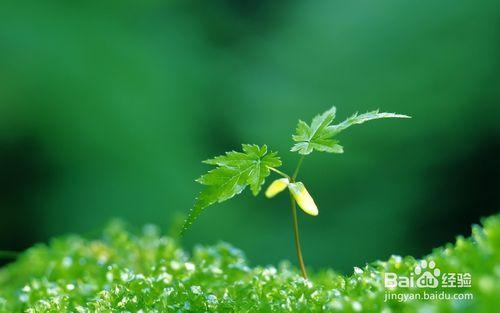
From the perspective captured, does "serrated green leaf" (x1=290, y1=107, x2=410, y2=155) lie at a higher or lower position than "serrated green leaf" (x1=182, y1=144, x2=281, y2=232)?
higher

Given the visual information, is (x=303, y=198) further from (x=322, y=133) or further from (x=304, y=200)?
(x=322, y=133)

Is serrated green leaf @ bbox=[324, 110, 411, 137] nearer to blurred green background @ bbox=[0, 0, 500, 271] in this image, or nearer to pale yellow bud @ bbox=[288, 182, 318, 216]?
pale yellow bud @ bbox=[288, 182, 318, 216]

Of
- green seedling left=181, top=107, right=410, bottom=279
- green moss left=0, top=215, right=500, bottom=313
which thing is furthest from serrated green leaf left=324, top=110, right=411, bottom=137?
green moss left=0, top=215, right=500, bottom=313

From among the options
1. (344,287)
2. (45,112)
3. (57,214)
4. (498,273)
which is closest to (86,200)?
(57,214)

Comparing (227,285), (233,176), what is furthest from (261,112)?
(233,176)

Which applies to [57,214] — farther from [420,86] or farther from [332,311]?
[332,311]

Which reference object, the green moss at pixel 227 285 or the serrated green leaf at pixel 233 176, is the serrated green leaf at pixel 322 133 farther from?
the green moss at pixel 227 285

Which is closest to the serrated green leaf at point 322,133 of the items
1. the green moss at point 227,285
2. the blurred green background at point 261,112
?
the green moss at point 227,285
